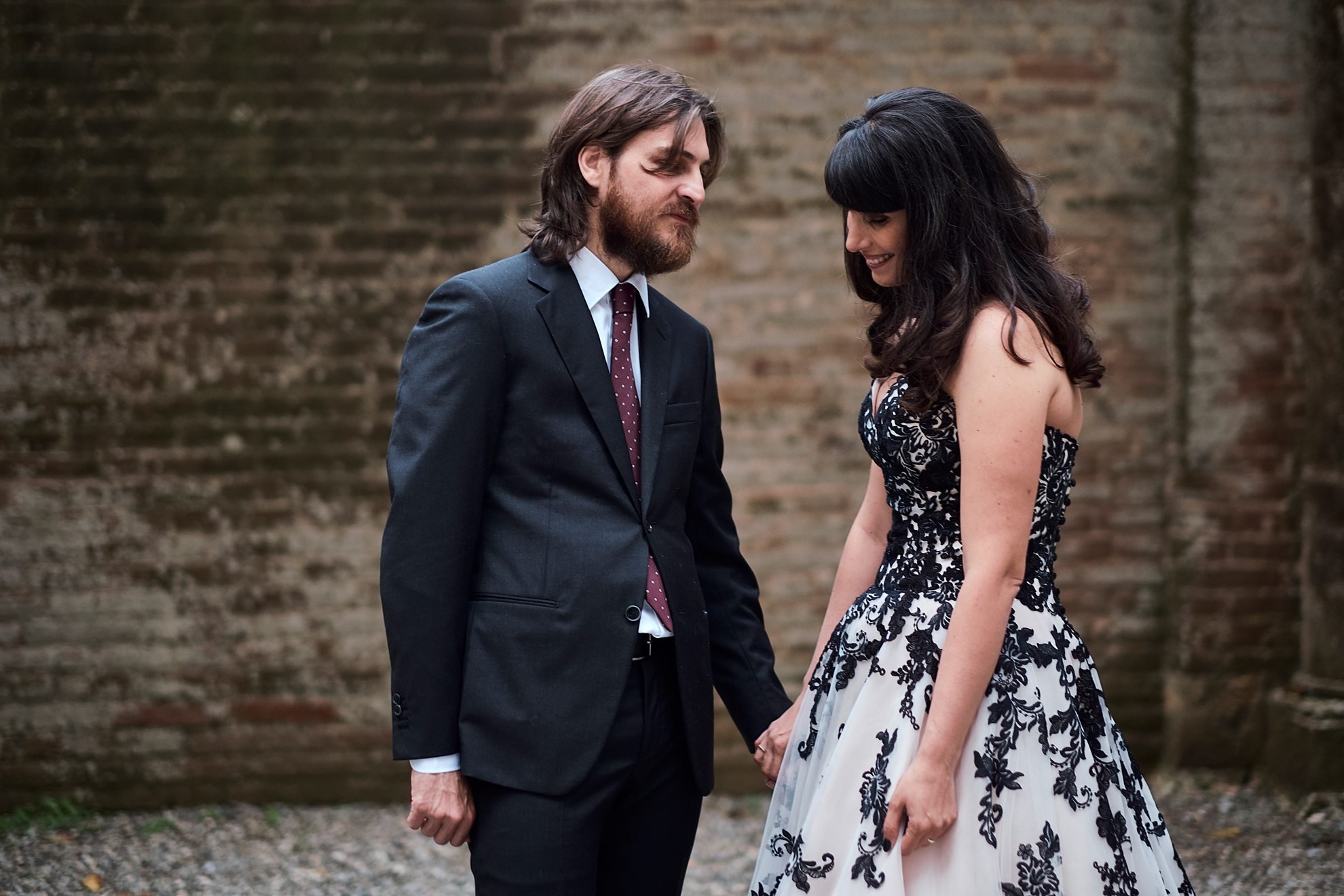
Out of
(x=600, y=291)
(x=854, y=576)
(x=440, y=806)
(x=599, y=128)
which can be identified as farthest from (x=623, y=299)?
(x=440, y=806)

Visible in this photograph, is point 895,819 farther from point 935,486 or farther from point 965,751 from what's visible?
point 935,486

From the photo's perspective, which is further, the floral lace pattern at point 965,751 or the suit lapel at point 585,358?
the suit lapel at point 585,358

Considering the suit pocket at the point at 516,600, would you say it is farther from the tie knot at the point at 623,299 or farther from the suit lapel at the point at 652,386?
the tie knot at the point at 623,299

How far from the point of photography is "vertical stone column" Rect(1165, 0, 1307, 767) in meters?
4.41

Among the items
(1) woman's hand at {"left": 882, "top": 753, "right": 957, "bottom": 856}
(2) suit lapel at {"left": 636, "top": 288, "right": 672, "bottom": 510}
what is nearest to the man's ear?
(2) suit lapel at {"left": 636, "top": 288, "right": 672, "bottom": 510}

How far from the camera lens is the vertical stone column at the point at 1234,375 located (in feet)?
14.5

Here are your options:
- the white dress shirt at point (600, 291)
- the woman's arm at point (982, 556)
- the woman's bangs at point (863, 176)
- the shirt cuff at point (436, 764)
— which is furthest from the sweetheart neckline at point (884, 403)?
the shirt cuff at point (436, 764)

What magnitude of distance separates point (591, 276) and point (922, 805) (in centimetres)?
115

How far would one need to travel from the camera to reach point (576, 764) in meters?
2.03

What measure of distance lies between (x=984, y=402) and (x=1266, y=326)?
10.4 ft

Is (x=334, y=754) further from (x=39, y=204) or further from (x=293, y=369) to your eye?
(x=39, y=204)

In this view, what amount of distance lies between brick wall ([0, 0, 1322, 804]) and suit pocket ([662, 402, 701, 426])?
2.21 meters

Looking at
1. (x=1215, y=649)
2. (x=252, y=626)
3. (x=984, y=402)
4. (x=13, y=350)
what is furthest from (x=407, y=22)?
(x=1215, y=649)

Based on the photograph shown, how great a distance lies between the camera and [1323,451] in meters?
4.36
